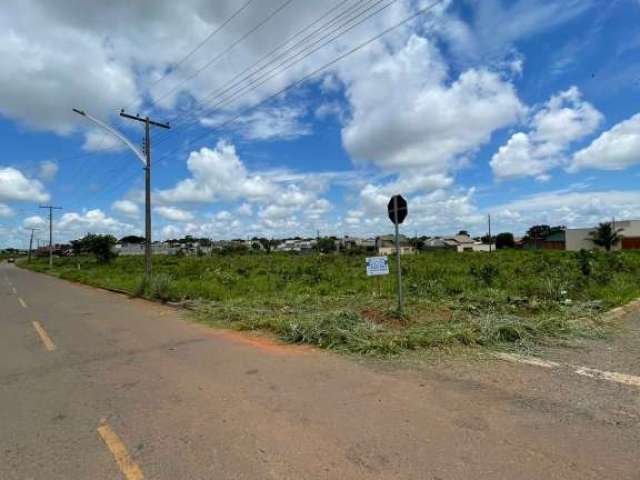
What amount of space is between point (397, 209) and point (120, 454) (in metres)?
6.58

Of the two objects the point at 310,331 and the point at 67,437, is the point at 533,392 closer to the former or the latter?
the point at 310,331

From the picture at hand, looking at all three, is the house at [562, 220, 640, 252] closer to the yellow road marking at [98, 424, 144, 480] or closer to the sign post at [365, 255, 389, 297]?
the sign post at [365, 255, 389, 297]

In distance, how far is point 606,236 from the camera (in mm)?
58906

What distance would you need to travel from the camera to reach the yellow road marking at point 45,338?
7.69 metres

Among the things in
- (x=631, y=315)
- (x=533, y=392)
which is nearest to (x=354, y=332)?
(x=533, y=392)

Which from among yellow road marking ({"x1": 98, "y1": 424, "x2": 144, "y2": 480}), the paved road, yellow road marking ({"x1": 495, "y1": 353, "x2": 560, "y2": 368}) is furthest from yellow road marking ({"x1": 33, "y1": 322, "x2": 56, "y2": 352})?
yellow road marking ({"x1": 495, "y1": 353, "x2": 560, "y2": 368})

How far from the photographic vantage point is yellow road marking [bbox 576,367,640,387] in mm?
4945

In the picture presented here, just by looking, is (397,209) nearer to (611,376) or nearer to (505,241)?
(611,376)

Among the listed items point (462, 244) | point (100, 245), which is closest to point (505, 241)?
point (462, 244)

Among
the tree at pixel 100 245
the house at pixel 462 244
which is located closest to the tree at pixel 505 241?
the house at pixel 462 244

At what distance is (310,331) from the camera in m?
7.65

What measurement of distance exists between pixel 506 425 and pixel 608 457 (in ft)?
2.63

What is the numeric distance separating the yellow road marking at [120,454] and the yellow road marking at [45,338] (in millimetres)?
4498

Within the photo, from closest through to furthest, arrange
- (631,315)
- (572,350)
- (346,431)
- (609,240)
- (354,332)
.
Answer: (346,431) < (572,350) < (354,332) < (631,315) < (609,240)
